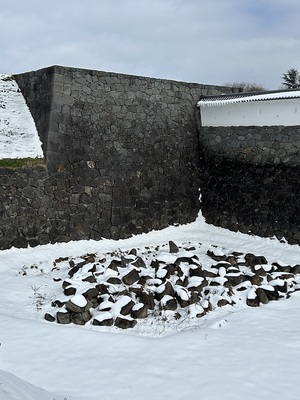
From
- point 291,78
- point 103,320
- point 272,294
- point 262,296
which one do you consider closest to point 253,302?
point 262,296

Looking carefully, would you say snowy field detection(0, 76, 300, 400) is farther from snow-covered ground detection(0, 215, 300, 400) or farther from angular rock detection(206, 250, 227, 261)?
angular rock detection(206, 250, 227, 261)

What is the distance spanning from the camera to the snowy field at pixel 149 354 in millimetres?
4414

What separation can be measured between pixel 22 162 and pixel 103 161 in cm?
211

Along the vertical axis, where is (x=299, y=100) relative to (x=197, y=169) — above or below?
above

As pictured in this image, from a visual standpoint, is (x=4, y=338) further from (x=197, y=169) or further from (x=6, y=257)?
(x=197, y=169)

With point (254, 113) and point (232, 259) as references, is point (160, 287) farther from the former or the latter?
point (254, 113)

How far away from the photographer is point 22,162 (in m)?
9.70

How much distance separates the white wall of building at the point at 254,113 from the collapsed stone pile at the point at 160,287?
3.85 metres

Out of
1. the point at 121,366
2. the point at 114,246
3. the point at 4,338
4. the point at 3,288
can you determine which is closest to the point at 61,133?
the point at 114,246

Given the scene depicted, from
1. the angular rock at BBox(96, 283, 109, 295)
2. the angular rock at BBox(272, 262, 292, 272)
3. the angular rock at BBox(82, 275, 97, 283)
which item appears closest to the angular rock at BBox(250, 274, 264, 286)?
the angular rock at BBox(272, 262, 292, 272)

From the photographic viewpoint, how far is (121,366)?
4883 mm

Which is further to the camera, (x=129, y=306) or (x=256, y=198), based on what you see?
(x=256, y=198)

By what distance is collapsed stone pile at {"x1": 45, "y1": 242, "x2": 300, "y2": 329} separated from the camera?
6387mm

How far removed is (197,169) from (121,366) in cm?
904
